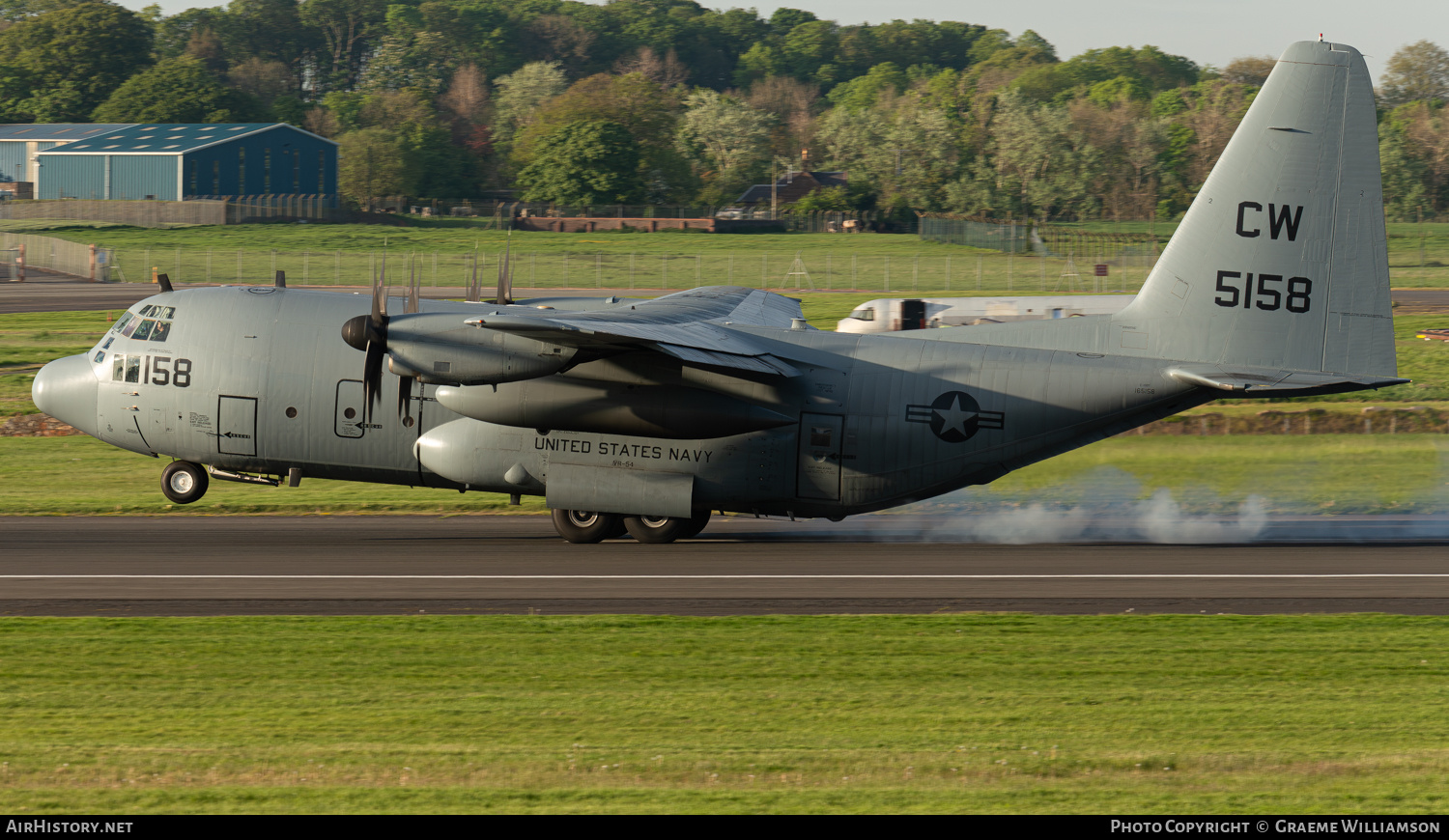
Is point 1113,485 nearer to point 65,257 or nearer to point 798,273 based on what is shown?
point 798,273

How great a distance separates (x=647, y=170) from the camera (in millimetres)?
126562

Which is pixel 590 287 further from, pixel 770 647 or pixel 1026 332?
pixel 770 647

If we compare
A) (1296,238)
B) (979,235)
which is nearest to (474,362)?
(1296,238)

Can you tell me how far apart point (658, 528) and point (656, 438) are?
77.6 inches

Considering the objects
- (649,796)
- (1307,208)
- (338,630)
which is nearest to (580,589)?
(338,630)

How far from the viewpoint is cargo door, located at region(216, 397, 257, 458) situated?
23141 millimetres

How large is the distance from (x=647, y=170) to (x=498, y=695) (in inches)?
4573

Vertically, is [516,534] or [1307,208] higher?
[1307,208]

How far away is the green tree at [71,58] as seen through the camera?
15550 centimetres

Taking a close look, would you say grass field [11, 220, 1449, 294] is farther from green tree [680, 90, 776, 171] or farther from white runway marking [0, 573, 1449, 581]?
white runway marking [0, 573, 1449, 581]

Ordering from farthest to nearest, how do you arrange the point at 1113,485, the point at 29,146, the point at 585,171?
the point at 29,146 → the point at 585,171 → the point at 1113,485

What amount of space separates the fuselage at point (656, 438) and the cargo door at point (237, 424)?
24 mm

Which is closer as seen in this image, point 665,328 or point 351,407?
point 665,328

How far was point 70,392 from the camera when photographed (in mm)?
24281
